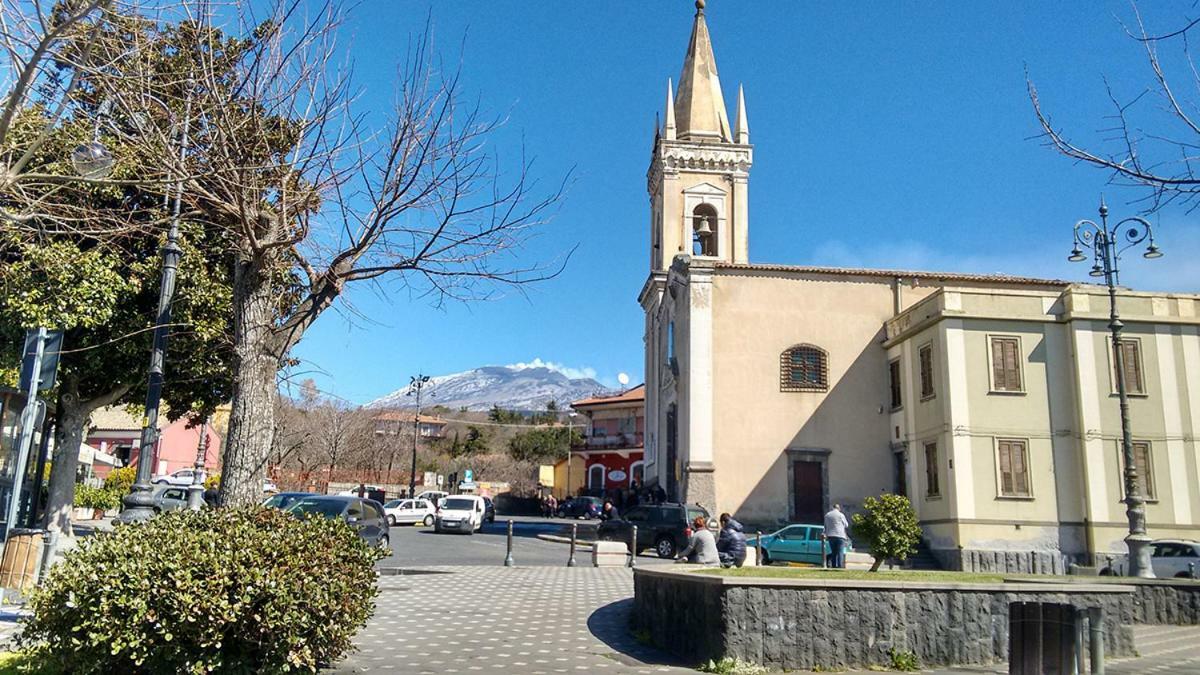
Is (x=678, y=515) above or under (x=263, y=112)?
under

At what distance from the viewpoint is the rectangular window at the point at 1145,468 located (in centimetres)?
2564

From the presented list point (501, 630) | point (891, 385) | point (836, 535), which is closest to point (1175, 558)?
point (836, 535)

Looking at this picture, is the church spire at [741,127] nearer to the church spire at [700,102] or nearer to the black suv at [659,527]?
the church spire at [700,102]

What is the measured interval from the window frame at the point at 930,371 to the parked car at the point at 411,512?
71.2ft

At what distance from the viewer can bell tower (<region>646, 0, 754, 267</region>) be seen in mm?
39156

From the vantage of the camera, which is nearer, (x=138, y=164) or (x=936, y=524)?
(x=138, y=164)

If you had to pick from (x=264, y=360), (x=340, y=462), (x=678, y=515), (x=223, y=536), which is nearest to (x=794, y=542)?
(x=678, y=515)

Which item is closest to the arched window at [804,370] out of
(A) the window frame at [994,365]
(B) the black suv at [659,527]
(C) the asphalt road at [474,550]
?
(A) the window frame at [994,365]

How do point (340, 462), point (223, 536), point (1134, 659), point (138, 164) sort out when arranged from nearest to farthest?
point (223, 536), point (138, 164), point (1134, 659), point (340, 462)

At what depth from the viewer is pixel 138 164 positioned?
25.8 ft

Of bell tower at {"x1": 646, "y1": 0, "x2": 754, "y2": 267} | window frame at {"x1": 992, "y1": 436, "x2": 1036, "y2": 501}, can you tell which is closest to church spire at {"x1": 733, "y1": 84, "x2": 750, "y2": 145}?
bell tower at {"x1": 646, "y1": 0, "x2": 754, "y2": 267}

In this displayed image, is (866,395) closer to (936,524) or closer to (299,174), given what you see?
(936,524)

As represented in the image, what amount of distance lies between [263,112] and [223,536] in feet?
15.1

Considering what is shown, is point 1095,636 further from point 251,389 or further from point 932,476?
point 932,476
